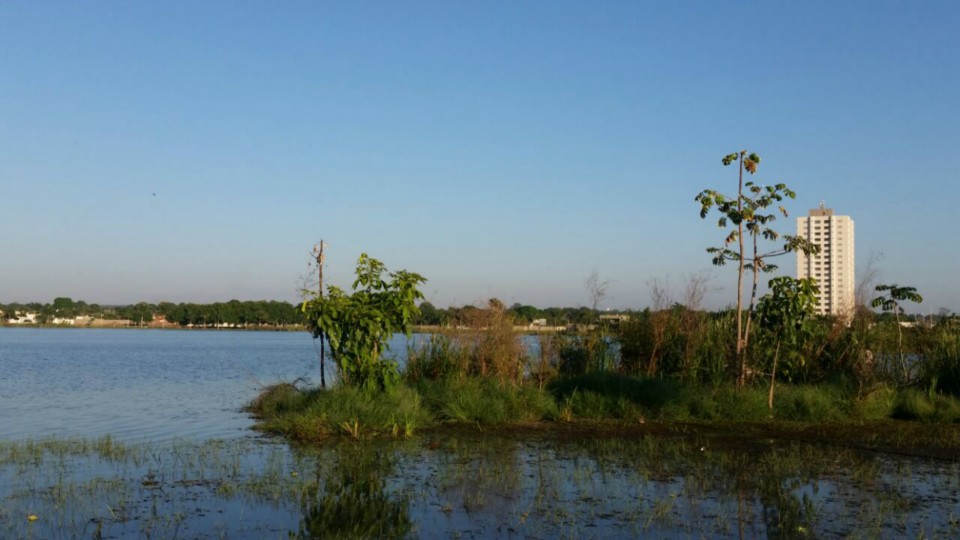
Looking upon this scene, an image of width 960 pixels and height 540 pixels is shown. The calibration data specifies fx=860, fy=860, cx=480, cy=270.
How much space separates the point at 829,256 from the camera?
2689 cm

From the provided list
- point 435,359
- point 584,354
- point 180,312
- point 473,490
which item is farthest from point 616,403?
point 180,312

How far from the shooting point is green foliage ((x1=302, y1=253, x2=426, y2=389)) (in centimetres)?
1448

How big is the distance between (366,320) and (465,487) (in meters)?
5.21

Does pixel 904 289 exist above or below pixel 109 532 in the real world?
above

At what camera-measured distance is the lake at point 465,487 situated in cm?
797

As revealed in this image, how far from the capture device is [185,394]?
2312cm

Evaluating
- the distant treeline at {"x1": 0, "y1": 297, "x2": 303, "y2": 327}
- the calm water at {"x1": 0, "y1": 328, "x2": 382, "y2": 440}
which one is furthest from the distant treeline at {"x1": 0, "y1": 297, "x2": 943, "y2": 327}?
the calm water at {"x1": 0, "y1": 328, "x2": 382, "y2": 440}

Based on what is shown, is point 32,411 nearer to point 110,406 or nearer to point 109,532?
point 110,406

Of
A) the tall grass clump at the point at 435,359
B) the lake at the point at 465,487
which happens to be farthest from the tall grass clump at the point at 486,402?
the tall grass clump at the point at 435,359

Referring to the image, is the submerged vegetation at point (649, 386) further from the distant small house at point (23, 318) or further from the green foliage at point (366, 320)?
the distant small house at point (23, 318)

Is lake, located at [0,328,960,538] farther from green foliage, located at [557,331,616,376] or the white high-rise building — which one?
the white high-rise building

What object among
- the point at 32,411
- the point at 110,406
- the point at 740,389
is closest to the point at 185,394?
the point at 110,406

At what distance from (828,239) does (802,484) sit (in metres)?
17.5

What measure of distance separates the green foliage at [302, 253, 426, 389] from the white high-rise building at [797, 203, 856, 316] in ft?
42.6
